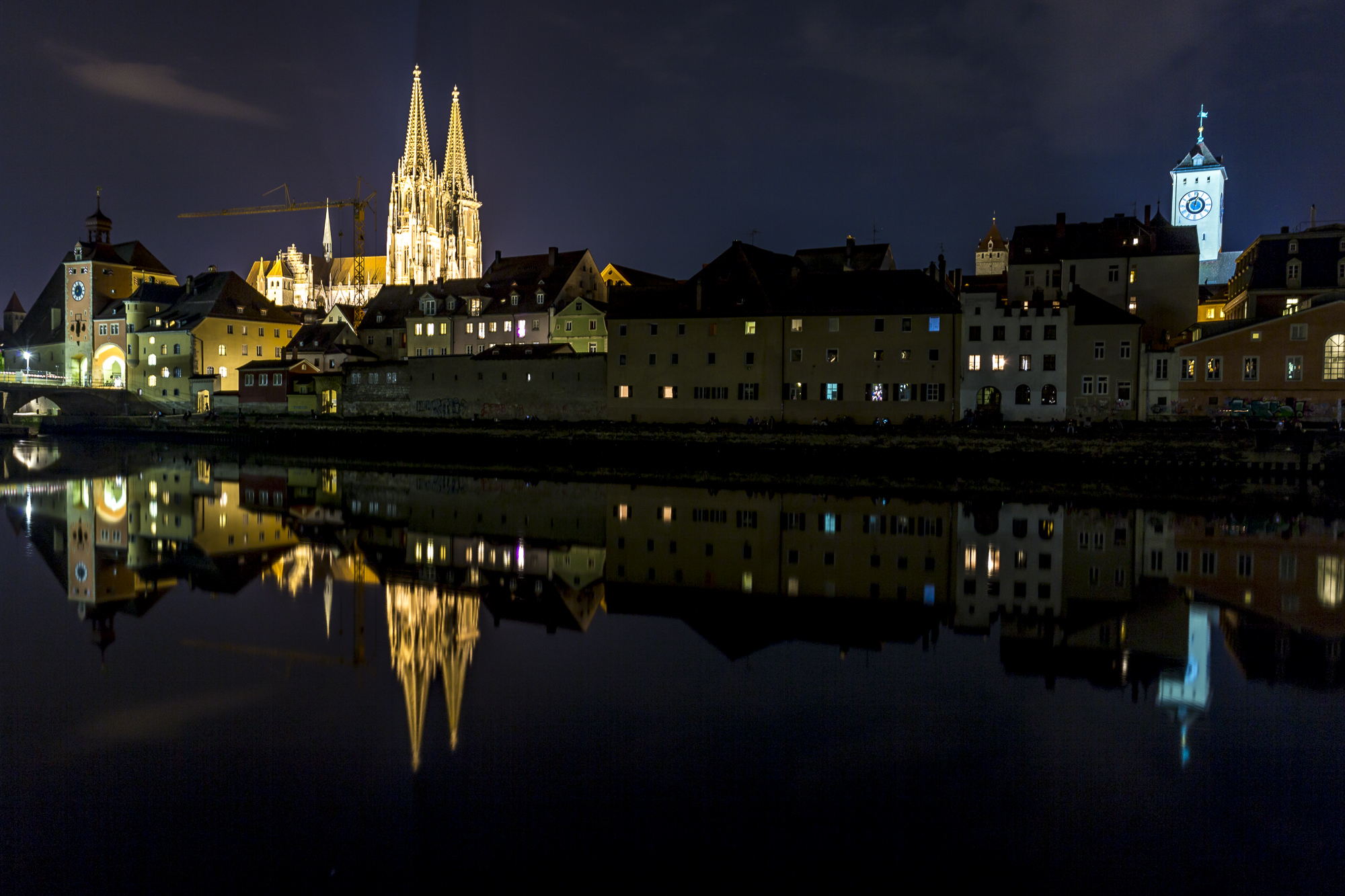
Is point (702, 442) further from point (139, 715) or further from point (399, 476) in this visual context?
point (139, 715)

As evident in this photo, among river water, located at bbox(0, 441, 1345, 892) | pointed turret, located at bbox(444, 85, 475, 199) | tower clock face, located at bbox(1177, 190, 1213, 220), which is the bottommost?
river water, located at bbox(0, 441, 1345, 892)

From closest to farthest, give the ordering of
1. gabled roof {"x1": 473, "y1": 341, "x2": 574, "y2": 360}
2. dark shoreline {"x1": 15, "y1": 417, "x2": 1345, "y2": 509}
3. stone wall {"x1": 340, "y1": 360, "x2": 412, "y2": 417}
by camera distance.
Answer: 1. dark shoreline {"x1": 15, "y1": 417, "x2": 1345, "y2": 509}
2. gabled roof {"x1": 473, "y1": 341, "x2": 574, "y2": 360}
3. stone wall {"x1": 340, "y1": 360, "x2": 412, "y2": 417}

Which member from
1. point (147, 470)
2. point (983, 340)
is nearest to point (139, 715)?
point (147, 470)

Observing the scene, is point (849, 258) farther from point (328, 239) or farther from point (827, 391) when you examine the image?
point (328, 239)

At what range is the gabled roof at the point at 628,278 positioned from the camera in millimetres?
67000

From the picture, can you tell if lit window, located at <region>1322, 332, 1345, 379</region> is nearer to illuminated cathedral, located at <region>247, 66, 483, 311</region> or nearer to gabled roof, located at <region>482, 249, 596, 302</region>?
gabled roof, located at <region>482, 249, 596, 302</region>

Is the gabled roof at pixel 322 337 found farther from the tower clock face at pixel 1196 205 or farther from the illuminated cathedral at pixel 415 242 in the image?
the tower clock face at pixel 1196 205

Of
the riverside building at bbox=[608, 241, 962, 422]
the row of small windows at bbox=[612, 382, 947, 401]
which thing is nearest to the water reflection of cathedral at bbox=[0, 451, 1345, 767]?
A: the row of small windows at bbox=[612, 382, 947, 401]

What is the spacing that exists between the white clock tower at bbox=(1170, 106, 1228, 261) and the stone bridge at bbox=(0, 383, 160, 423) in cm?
10392

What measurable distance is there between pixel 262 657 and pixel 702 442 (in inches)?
1131

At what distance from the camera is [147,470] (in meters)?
40.8

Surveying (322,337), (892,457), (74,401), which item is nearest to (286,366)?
(322,337)

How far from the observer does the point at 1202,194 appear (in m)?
89.4

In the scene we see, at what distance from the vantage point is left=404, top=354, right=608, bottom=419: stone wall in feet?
156
